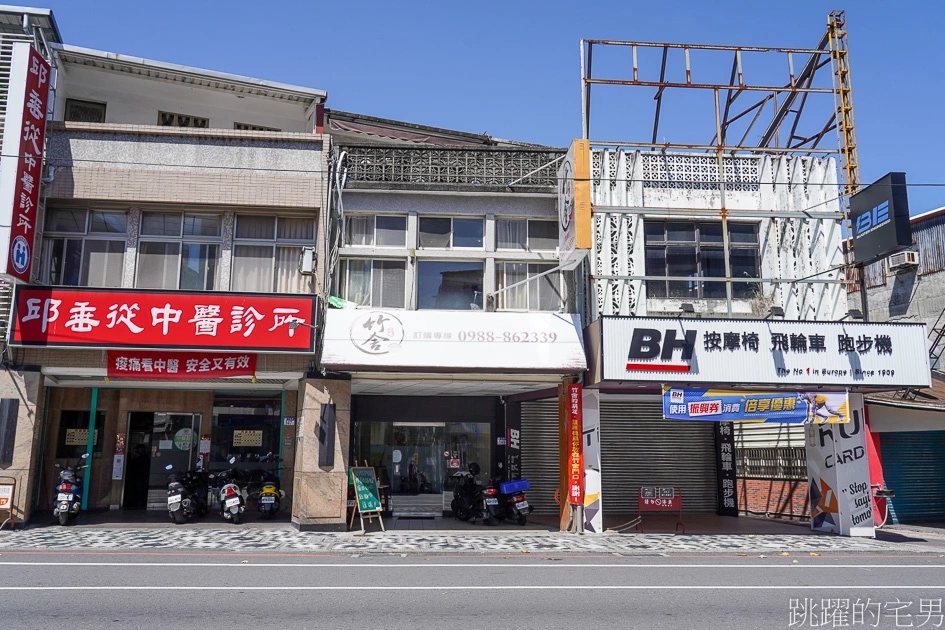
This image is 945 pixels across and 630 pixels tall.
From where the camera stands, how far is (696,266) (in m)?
18.1

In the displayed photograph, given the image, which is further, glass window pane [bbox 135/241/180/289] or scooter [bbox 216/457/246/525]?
glass window pane [bbox 135/241/180/289]

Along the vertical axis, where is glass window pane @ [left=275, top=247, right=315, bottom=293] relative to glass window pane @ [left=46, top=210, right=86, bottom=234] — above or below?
below

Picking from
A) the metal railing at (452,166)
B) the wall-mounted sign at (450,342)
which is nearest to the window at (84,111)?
the metal railing at (452,166)

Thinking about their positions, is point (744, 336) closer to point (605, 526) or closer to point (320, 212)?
point (605, 526)

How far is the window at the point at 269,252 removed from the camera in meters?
16.9

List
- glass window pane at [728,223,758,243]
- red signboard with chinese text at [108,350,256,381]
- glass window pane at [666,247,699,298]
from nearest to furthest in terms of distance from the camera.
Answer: red signboard with chinese text at [108,350,256,381] → glass window pane at [666,247,699,298] → glass window pane at [728,223,758,243]

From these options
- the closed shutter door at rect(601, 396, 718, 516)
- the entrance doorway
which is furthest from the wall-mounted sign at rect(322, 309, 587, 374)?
the entrance doorway

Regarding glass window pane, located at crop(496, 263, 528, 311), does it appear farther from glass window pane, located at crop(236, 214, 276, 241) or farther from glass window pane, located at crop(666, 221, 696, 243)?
glass window pane, located at crop(236, 214, 276, 241)

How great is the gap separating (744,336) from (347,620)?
10.6 metres

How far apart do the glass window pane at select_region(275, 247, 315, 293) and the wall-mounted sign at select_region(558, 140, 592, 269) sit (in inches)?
236

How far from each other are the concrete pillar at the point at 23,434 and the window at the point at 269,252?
183 inches

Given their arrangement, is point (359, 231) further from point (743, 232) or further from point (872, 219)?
point (872, 219)

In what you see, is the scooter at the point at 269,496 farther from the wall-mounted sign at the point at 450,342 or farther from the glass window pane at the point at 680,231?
the glass window pane at the point at 680,231

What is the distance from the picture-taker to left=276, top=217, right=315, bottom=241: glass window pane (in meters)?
17.1
